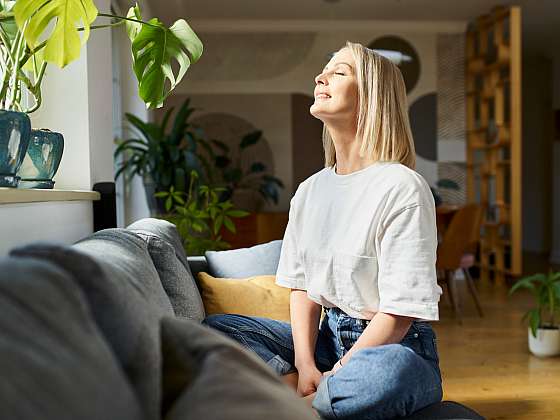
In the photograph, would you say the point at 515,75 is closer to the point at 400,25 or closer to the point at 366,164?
the point at 400,25

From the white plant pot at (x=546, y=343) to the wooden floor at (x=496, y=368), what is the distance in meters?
0.05

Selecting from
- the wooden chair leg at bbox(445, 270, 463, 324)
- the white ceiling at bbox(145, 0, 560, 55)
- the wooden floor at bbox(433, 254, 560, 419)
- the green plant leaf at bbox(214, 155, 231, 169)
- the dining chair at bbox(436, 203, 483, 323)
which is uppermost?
the white ceiling at bbox(145, 0, 560, 55)

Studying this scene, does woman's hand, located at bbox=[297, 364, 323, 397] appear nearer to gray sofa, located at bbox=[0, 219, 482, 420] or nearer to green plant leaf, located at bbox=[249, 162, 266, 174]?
gray sofa, located at bbox=[0, 219, 482, 420]

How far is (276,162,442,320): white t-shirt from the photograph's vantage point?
170cm

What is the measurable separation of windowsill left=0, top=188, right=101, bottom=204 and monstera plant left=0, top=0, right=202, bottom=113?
28 cm

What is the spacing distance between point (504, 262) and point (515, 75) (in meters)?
1.80

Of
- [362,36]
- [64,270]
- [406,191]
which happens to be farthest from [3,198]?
[362,36]

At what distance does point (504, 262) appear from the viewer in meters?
7.56

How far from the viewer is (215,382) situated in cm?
77

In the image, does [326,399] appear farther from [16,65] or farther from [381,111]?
[16,65]

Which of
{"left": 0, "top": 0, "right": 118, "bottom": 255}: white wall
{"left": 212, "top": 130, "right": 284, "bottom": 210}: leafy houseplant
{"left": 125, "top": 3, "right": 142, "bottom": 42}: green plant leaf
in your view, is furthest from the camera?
{"left": 212, "top": 130, "right": 284, "bottom": 210}: leafy houseplant

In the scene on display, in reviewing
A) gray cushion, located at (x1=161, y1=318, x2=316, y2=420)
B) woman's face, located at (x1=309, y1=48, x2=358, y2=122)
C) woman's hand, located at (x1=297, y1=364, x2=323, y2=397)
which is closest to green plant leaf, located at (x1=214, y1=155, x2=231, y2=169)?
woman's face, located at (x1=309, y1=48, x2=358, y2=122)

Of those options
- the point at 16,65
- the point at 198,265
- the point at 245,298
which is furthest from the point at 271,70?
the point at 16,65

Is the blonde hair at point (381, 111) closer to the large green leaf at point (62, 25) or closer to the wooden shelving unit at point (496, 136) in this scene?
the large green leaf at point (62, 25)
